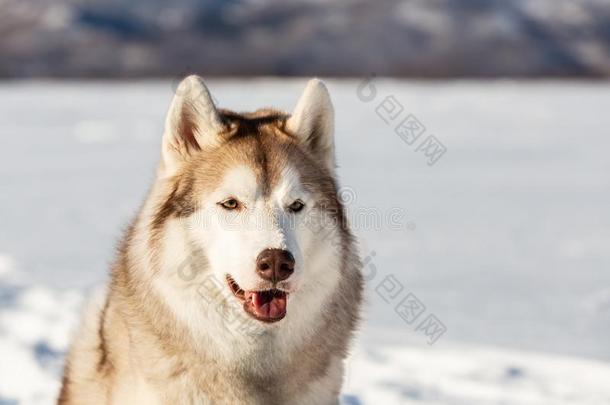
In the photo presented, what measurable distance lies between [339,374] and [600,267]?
5.93 meters

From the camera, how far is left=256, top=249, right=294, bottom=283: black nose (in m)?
2.98

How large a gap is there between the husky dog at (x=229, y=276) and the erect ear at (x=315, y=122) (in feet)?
0.03

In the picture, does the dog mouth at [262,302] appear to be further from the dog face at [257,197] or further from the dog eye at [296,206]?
the dog eye at [296,206]

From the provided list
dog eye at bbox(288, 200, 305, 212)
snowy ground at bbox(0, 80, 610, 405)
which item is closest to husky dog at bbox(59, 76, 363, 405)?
dog eye at bbox(288, 200, 305, 212)

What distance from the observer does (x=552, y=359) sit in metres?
5.41

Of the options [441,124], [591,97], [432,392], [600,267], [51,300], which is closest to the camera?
[432,392]

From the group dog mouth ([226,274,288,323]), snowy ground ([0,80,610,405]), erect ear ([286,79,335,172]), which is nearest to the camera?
dog mouth ([226,274,288,323])

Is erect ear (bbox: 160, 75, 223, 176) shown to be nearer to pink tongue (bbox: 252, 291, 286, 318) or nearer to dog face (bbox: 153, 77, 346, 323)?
dog face (bbox: 153, 77, 346, 323)

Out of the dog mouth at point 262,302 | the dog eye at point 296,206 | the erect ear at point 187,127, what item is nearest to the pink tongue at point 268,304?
the dog mouth at point 262,302

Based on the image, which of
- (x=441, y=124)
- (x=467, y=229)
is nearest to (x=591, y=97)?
(x=441, y=124)

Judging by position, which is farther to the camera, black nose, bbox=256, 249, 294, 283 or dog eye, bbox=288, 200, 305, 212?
dog eye, bbox=288, 200, 305, 212

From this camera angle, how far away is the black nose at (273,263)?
2979 mm

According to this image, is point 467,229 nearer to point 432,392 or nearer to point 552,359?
point 552,359

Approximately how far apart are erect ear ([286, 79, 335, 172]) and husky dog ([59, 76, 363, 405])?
0.01m
